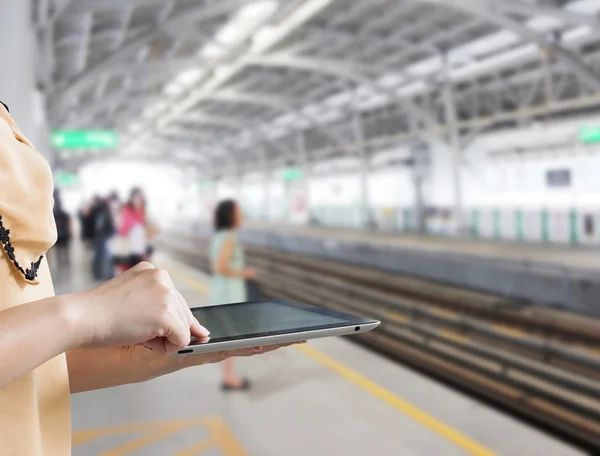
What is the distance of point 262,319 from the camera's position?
3.67 ft

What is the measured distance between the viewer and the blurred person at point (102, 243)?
9500 millimetres

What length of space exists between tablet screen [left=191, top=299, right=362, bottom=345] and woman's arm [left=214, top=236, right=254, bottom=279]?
10.0ft

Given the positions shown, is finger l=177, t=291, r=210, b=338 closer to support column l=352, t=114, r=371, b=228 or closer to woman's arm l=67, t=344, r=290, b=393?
woman's arm l=67, t=344, r=290, b=393

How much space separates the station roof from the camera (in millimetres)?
12734

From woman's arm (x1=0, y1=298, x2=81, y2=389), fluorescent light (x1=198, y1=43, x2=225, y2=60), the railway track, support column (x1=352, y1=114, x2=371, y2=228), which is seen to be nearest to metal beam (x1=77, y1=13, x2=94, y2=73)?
Answer: fluorescent light (x1=198, y1=43, x2=225, y2=60)

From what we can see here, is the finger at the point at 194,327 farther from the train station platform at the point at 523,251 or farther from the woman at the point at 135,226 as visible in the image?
the train station platform at the point at 523,251

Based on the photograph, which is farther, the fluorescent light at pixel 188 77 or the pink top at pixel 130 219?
the fluorescent light at pixel 188 77

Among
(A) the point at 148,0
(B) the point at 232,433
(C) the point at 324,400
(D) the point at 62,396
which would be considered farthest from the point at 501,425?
(A) the point at 148,0

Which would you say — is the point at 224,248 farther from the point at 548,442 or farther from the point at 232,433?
the point at 548,442

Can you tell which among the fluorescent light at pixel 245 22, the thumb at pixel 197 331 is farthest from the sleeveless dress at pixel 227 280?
the fluorescent light at pixel 245 22

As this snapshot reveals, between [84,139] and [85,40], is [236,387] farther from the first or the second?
[84,139]

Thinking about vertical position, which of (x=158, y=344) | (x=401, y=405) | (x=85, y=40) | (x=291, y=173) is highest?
(x=85, y=40)

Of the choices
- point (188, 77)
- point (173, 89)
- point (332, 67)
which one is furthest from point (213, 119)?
point (332, 67)

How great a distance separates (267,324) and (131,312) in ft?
1.15
